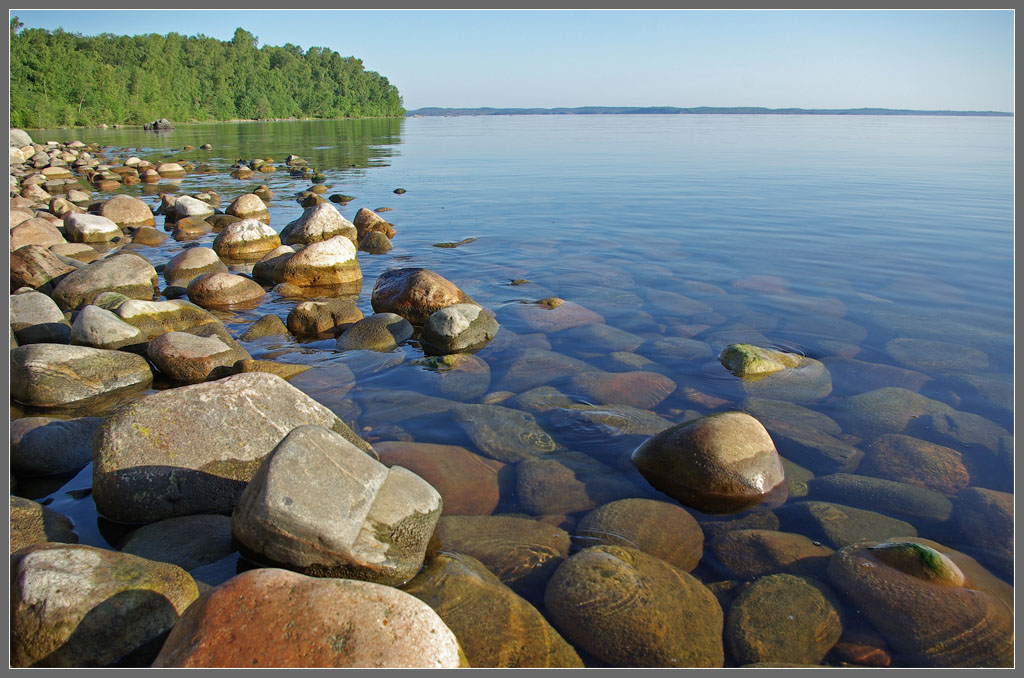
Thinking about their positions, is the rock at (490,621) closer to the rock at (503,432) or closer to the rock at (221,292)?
the rock at (503,432)

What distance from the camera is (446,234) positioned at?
630 inches

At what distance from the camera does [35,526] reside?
4.10m

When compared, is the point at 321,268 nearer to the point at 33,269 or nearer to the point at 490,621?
the point at 33,269

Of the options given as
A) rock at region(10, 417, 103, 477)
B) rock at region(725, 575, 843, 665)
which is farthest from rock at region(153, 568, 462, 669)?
rock at region(10, 417, 103, 477)

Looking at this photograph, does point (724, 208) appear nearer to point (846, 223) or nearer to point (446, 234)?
point (846, 223)

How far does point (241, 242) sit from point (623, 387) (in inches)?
382

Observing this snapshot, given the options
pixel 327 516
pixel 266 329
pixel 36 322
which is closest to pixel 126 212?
Answer: pixel 36 322

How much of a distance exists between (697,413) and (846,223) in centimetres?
1257

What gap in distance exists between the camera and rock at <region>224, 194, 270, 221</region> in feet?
55.5

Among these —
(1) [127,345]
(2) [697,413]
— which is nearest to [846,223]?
(2) [697,413]

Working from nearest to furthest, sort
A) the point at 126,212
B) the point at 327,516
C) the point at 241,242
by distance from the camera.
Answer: the point at 327,516 < the point at 241,242 < the point at 126,212

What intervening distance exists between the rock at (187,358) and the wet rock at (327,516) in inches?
134

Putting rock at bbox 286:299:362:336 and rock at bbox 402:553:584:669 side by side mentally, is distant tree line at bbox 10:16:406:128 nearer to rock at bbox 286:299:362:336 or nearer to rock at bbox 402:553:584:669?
rock at bbox 286:299:362:336

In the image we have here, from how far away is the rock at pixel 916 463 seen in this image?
17.1 ft
